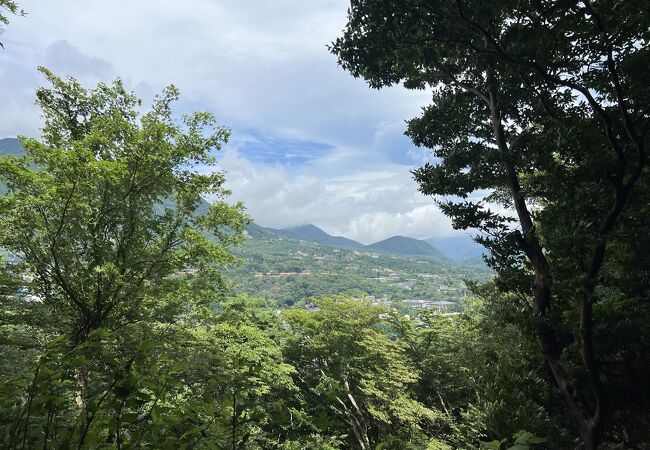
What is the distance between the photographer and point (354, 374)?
20000 mm

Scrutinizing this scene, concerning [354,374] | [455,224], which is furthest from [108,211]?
[354,374]

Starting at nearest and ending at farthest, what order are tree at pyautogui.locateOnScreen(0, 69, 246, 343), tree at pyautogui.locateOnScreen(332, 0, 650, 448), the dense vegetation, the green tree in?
1. the dense vegetation
2. tree at pyautogui.locateOnScreen(332, 0, 650, 448)
3. tree at pyautogui.locateOnScreen(0, 69, 246, 343)
4. the green tree

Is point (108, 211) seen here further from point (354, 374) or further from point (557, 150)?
point (354, 374)

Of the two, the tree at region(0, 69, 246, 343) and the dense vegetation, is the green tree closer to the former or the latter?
the dense vegetation

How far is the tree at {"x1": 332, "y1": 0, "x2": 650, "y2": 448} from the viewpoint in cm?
435

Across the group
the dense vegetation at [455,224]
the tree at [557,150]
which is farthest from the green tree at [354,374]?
the tree at [557,150]

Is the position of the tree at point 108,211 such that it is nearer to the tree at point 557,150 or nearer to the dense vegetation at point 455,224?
the dense vegetation at point 455,224

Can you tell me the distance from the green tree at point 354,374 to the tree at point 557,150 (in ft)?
37.9

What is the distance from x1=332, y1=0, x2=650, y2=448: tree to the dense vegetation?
0.11ft

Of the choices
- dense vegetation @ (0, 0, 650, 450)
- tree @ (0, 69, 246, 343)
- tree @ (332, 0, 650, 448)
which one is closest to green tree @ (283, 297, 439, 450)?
dense vegetation @ (0, 0, 650, 450)

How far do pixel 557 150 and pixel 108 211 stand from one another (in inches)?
471

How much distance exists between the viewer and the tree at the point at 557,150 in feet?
14.3

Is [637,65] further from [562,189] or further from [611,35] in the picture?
[562,189]

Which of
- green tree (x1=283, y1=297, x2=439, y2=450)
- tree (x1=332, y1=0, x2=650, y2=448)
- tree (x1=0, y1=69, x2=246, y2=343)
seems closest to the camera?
tree (x1=332, y1=0, x2=650, y2=448)
